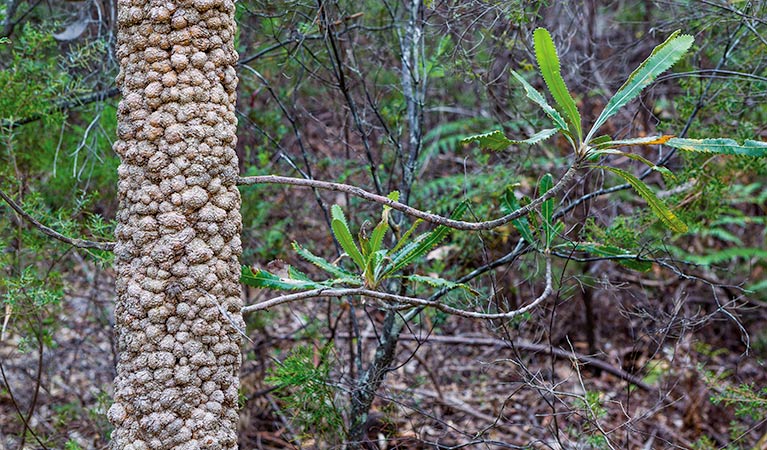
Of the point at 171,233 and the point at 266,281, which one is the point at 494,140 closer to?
the point at 266,281

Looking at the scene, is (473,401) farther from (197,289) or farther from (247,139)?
(197,289)

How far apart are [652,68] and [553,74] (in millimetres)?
300

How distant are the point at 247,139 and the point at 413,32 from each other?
1583 mm

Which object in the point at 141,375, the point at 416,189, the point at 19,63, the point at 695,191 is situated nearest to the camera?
the point at 141,375

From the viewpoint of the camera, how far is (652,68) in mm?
2119

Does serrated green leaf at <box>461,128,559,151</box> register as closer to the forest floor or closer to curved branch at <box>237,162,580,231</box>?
curved branch at <box>237,162,580,231</box>

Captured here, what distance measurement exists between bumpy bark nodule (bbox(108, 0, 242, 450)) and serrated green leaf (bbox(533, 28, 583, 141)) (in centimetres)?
96

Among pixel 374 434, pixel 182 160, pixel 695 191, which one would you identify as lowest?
pixel 374 434

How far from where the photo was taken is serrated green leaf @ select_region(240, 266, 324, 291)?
7.77 ft

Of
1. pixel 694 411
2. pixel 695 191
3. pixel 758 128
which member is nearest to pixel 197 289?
pixel 695 191

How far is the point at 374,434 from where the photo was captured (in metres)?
3.92

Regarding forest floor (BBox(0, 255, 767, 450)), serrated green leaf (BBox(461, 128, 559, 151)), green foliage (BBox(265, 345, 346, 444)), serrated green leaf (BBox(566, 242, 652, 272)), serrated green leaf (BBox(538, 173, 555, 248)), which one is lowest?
forest floor (BBox(0, 255, 767, 450))

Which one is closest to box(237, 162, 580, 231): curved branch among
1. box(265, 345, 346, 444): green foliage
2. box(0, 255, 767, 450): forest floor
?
box(265, 345, 346, 444): green foliage

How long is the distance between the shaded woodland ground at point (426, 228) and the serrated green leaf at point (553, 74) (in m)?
0.82
